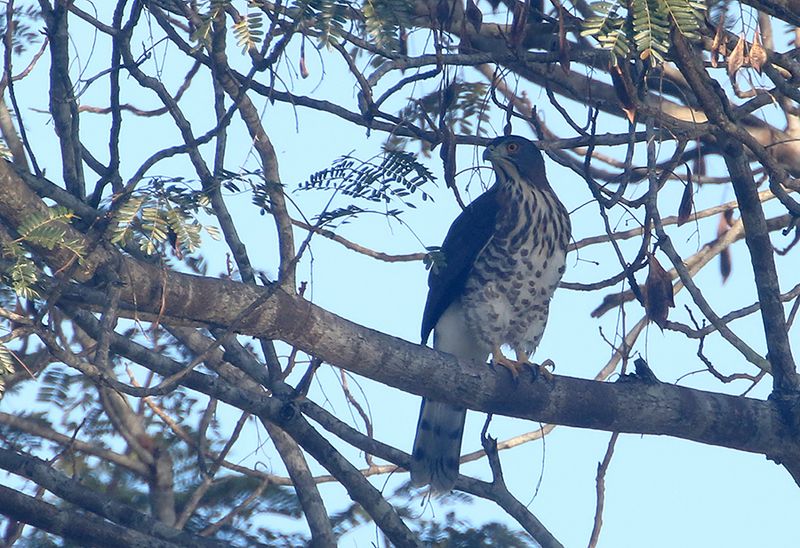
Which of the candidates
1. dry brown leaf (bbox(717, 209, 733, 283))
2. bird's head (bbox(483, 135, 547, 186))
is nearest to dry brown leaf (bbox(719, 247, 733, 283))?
dry brown leaf (bbox(717, 209, 733, 283))

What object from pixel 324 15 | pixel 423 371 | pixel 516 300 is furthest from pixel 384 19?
pixel 516 300

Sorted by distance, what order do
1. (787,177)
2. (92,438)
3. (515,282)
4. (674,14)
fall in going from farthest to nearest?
1. (515,282)
2. (92,438)
3. (787,177)
4. (674,14)

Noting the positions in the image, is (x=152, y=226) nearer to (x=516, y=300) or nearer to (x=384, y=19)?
(x=384, y=19)

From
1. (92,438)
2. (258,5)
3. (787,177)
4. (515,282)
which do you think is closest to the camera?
(258,5)

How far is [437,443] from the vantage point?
19.6ft

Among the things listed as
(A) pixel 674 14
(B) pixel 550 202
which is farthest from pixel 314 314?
(B) pixel 550 202

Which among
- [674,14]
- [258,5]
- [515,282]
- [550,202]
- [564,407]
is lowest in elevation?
[564,407]

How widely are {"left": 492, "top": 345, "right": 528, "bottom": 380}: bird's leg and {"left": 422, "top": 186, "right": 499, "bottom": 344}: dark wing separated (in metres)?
0.38

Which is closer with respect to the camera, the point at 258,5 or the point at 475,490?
the point at 258,5

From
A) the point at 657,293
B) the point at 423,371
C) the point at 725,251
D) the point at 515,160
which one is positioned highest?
the point at 515,160

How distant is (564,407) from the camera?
4.57 meters

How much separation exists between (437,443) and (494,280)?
904 mm

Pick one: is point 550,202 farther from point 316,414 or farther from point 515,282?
point 316,414

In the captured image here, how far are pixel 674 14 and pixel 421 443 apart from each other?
3234mm
